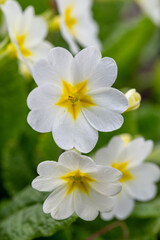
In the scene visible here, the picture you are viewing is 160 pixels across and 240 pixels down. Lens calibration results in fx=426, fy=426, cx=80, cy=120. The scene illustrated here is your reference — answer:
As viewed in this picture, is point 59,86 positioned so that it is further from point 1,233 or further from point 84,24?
point 84,24

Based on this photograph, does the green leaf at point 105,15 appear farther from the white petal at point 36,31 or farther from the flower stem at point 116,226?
the flower stem at point 116,226

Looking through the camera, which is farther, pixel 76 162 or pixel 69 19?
pixel 69 19

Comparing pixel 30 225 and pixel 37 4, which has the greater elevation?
pixel 37 4

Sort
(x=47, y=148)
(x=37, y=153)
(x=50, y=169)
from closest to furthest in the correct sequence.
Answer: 1. (x=50, y=169)
2. (x=47, y=148)
3. (x=37, y=153)

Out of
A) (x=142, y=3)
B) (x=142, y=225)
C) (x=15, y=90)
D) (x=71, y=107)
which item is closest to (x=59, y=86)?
(x=71, y=107)

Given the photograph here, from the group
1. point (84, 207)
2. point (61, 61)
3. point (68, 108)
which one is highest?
point (61, 61)

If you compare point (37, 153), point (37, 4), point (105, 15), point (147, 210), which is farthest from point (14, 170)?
point (105, 15)

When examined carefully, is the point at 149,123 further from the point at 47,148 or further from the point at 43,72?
the point at 43,72

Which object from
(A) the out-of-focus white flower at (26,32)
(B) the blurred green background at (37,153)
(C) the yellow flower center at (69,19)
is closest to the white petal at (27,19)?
(A) the out-of-focus white flower at (26,32)
